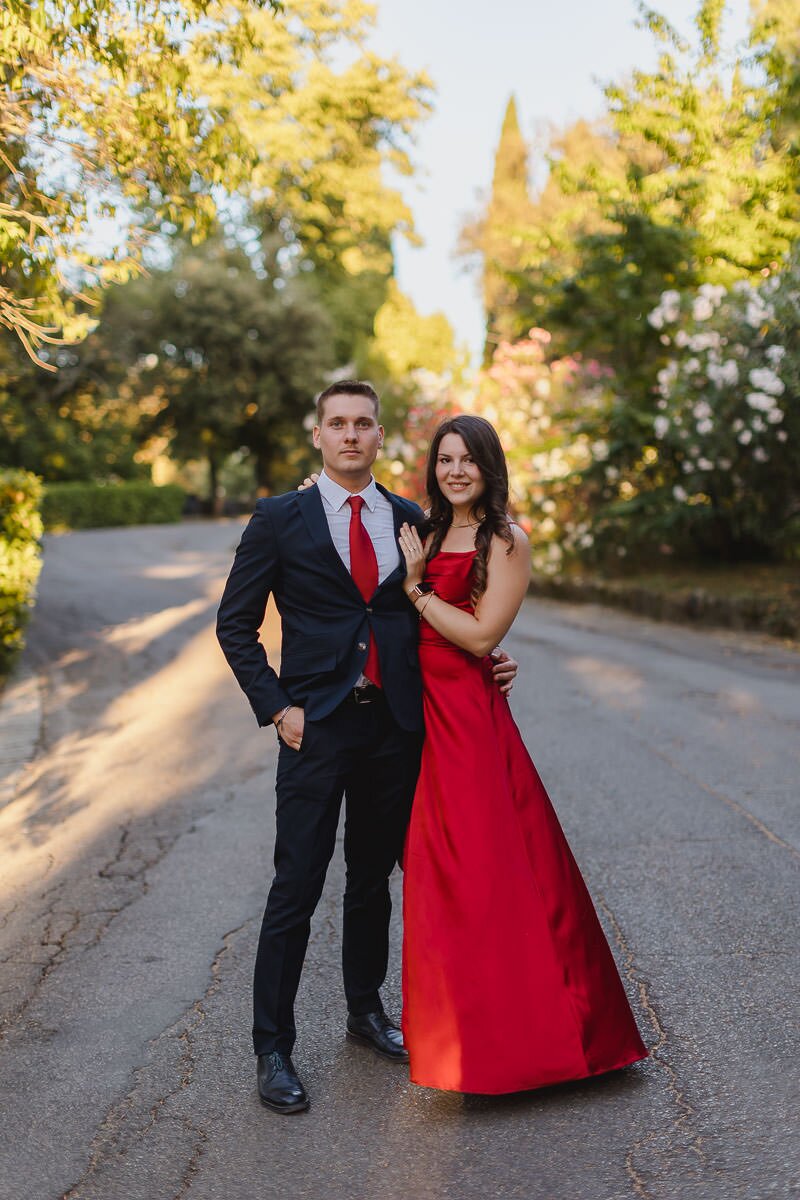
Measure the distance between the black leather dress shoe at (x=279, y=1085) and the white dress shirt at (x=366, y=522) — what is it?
1.40 metres

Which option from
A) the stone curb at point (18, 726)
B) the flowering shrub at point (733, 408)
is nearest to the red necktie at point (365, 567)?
the stone curb at point (18, 726)

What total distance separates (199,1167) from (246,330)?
39.8m

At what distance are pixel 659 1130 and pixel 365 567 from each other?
67.2 inches

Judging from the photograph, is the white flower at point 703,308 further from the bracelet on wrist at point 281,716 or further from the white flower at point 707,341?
the bracelet on wrist at point 281,716

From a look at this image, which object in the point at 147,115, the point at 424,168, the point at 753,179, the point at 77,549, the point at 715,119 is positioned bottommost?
the point at 77,549

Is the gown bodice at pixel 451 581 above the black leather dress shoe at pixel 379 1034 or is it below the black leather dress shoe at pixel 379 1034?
above

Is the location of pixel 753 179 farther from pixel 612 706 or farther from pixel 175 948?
pixel 175 948

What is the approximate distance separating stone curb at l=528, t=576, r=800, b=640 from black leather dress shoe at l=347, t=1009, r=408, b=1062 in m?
10.1

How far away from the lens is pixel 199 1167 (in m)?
2.97

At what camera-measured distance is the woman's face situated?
11.6 ft

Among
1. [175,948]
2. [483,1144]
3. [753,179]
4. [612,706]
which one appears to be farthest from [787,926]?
[753,179]

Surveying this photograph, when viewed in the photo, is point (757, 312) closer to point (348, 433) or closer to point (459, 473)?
point (459, 473)

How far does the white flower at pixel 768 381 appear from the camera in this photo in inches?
485

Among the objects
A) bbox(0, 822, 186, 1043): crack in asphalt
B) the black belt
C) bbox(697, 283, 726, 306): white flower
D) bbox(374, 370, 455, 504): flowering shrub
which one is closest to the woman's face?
the black belt
